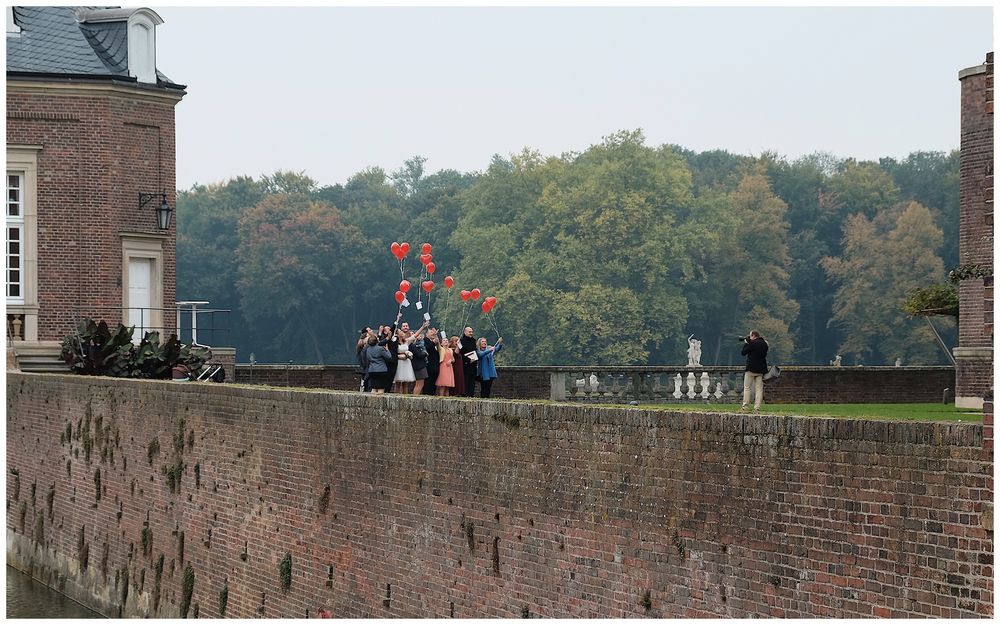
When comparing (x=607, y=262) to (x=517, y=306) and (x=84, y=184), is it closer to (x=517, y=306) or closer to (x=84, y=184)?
(x=517, y=306)

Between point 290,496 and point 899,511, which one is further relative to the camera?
point 290,496

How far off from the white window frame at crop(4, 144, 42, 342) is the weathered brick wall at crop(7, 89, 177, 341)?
0.36ft

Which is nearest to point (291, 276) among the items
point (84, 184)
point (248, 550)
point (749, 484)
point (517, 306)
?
point (517, 306)

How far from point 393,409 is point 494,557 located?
2.50 metres

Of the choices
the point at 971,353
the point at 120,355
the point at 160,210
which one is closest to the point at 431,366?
the point at 120,355

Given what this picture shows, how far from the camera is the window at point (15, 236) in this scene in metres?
37.0

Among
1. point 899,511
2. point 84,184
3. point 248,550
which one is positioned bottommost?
point 248,550

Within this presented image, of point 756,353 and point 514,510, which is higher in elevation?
point 756,353

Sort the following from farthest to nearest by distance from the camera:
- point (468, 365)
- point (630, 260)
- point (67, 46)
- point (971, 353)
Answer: point (630, 260)
point (67, 46)
point (971, 353)
point (468, 365)

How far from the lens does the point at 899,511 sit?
1076 centimetres

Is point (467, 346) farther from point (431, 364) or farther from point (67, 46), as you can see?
point (67, 46)

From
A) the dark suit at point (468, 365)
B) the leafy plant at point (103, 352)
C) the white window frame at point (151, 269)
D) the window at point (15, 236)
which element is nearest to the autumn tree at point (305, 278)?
the white window frame at point (151, 269)

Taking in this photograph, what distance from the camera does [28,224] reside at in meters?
37.0

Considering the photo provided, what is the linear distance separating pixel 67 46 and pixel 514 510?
85.9 feet
